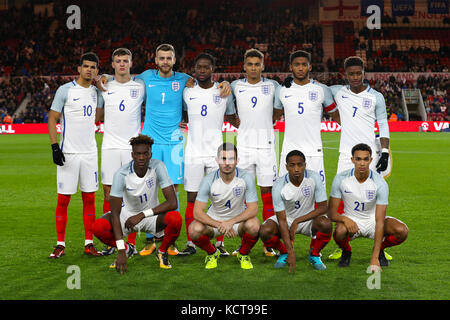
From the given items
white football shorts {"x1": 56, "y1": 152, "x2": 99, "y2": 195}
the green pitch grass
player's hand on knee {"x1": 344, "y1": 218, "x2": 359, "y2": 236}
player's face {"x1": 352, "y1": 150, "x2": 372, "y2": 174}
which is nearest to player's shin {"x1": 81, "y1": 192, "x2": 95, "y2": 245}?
white football shorts {"x1": 56, "y1": 152, "x2": 99, "y2": 195}

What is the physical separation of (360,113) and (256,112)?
114 centimetres

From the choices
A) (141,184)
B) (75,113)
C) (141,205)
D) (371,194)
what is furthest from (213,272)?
(75,113)

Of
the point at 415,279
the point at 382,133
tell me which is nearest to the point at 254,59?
the point at 382,133

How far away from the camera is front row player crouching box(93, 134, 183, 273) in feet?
18.3

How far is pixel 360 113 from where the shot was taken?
623cm

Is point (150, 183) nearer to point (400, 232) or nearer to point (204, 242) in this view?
point (204, 242)

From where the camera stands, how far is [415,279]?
5.11m

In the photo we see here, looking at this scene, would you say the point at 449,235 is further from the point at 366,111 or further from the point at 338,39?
the point at 338,39

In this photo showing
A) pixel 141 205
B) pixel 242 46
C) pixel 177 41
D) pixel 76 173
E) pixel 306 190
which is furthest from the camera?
pixel 242 46

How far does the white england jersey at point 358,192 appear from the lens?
564 centimetres

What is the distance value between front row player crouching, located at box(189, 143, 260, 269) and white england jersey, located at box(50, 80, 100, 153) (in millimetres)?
1572

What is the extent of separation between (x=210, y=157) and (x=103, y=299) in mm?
2339

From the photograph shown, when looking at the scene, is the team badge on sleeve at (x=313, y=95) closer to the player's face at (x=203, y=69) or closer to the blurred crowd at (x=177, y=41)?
the player's face at (x=203, y=69)

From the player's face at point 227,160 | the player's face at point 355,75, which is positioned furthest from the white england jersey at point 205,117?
the player's face at point 355,75
